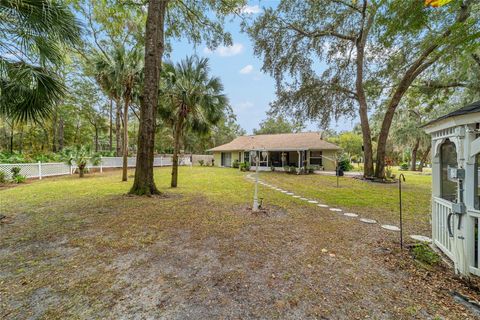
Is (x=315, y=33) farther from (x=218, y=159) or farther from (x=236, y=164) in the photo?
(x=218, y=159)

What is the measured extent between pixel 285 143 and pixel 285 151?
78 centimetres

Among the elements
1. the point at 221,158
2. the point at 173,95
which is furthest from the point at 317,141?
the point at 173,95

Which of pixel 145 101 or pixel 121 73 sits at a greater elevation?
pixel 121 73

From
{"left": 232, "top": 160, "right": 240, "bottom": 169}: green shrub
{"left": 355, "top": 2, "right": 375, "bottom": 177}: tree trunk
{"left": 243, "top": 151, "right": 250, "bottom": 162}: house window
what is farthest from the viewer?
{"left": 232, "top": 160, "right": 240, "bottom": 169}: green shrub

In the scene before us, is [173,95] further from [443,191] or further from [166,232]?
[443,191]

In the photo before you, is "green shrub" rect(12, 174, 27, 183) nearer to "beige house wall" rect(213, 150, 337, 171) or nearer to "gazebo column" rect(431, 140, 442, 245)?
"gazebo column" rect(431, 140, 442, 245)

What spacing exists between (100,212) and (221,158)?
20.2 metres

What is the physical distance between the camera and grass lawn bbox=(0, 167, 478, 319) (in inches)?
79.7

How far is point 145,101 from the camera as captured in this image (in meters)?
6.87

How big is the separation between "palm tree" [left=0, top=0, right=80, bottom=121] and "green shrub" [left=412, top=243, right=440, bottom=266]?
22.7 feet

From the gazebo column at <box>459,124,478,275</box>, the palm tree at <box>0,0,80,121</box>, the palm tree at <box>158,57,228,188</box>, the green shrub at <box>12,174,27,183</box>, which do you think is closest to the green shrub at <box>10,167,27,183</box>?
the green shrub at <box>12,174,27,183</box>

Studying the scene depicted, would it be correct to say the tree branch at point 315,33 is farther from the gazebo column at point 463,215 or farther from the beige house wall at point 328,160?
the gazebo column at point 463,215

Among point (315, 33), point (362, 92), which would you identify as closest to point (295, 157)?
point (362, 92)

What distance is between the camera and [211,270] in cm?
272
